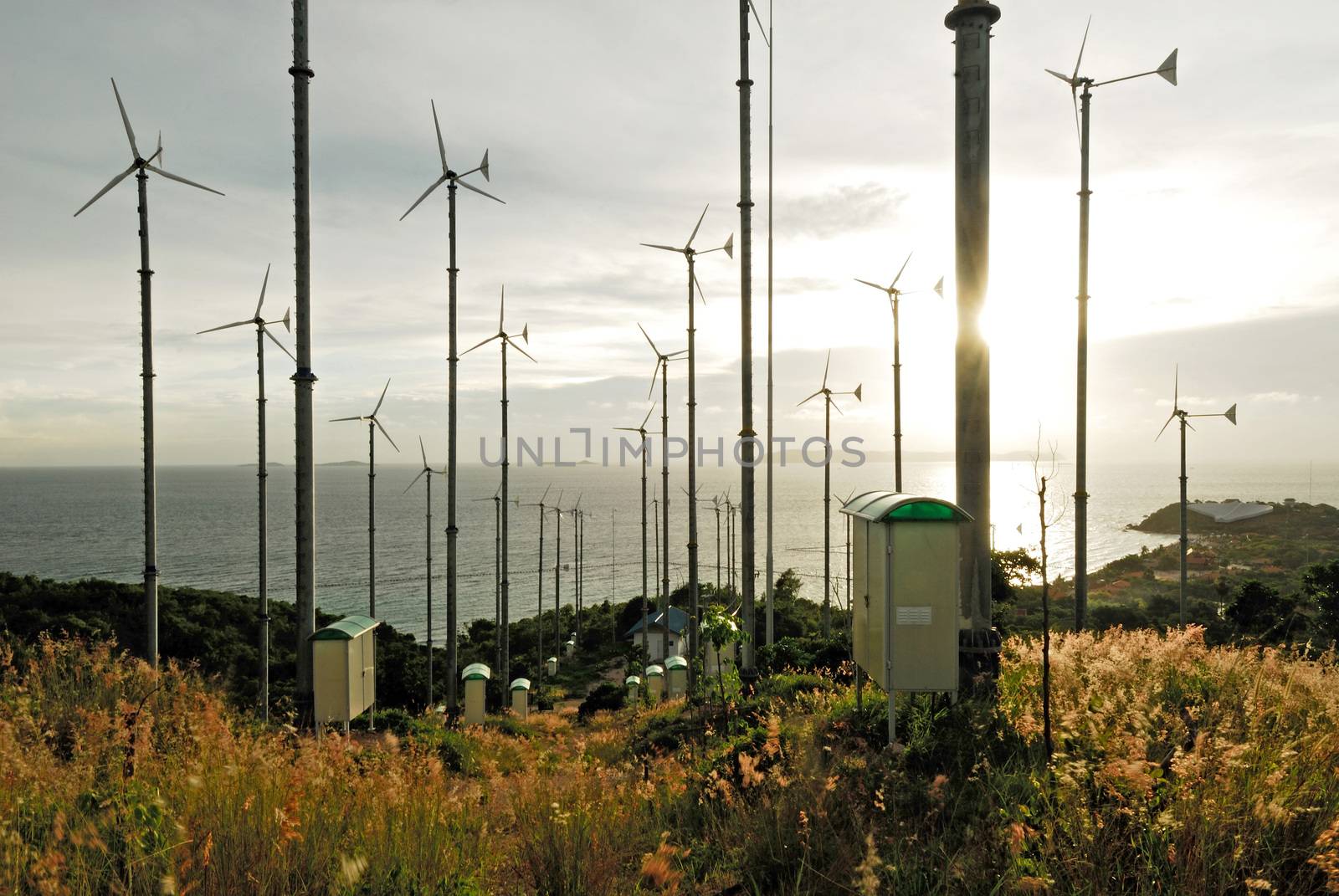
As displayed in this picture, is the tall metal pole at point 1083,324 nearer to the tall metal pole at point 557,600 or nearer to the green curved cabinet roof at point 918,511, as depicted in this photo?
the green curved cabinet roof at point 918,511

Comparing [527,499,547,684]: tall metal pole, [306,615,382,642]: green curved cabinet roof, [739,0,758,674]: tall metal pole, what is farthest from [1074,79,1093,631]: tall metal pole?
[527,499,547,684]: tall metal pole

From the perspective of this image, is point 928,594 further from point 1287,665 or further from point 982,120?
point 982,120

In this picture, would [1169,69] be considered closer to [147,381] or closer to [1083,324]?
[1083,324]

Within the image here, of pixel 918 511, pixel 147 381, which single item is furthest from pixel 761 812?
pixel 147 381

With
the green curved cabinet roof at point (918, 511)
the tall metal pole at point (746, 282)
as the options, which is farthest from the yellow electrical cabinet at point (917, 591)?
the tall metal pole at point (746, 282)

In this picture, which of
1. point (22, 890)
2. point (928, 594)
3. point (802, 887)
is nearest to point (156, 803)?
point (22, 890)

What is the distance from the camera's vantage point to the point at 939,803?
5.82 m

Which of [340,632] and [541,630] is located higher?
[340,632]

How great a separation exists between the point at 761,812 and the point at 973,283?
6.73m

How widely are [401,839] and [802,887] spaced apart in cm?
260

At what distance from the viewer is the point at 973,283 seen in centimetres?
907

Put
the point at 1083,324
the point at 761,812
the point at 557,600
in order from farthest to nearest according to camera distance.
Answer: the point at 557,600 → the point at 1083,324 → the point at 761,812

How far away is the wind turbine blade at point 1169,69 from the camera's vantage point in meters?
14.2

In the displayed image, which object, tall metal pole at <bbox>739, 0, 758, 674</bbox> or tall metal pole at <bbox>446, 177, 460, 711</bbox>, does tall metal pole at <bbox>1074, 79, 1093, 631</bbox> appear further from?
tall metal pole at <bbox>446, 177, 460, 711</bbox>
